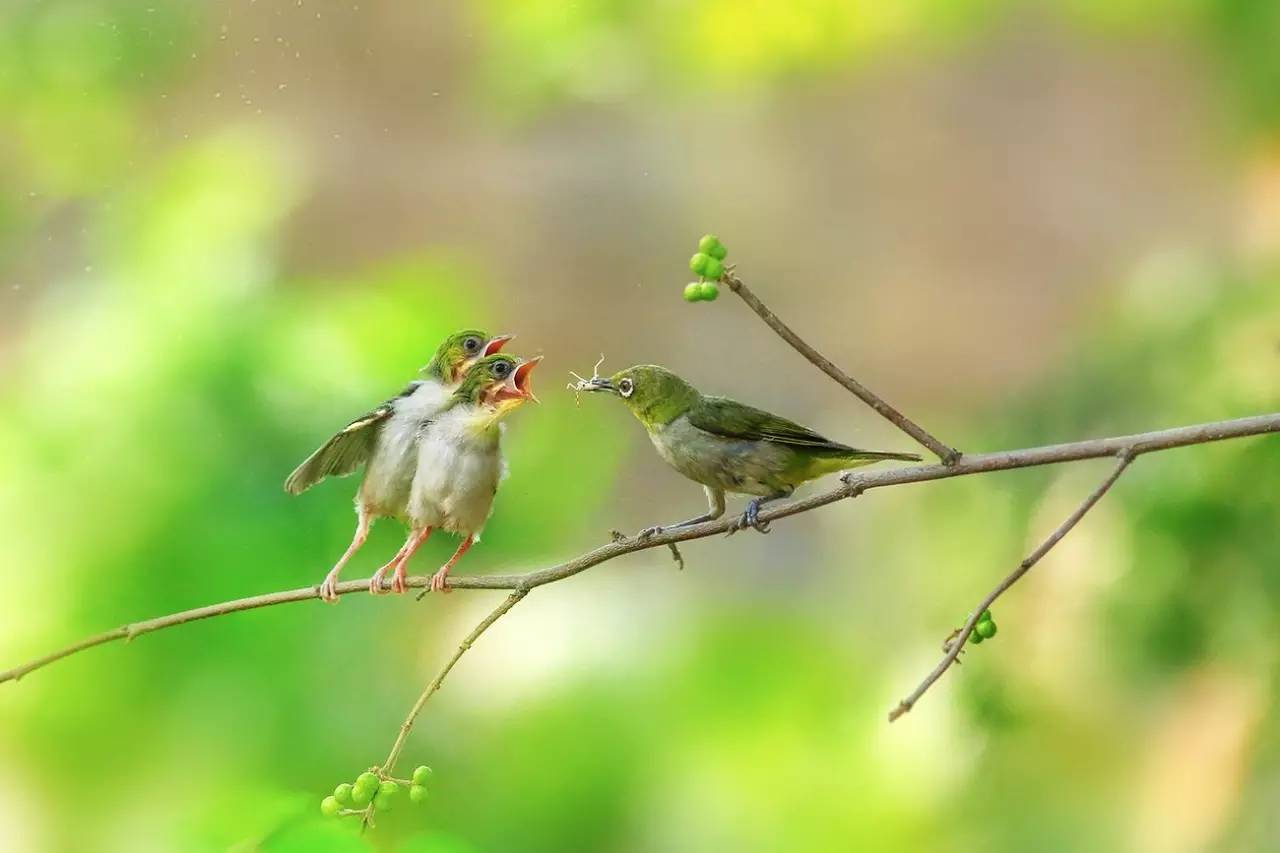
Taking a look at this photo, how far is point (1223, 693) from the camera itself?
140 cm

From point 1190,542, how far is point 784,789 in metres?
0.45

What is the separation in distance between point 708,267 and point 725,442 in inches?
5.9

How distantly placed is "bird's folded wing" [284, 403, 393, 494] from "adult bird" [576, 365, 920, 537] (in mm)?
105

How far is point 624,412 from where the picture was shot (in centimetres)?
102

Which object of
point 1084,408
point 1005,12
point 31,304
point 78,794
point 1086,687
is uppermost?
point 1005,12

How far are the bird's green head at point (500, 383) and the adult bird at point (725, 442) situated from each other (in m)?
0.04

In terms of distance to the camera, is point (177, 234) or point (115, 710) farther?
point (177, 234)

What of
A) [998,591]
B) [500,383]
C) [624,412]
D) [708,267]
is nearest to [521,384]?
[500,383]

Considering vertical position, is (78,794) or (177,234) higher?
(177,234)

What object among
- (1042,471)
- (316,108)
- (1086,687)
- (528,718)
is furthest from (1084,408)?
(316,108)

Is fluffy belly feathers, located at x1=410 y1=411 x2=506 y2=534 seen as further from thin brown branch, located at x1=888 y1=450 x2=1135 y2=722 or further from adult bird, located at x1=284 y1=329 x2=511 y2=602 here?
thin brown branch, located at x1=888 y1=450 x2=1135 y2=722

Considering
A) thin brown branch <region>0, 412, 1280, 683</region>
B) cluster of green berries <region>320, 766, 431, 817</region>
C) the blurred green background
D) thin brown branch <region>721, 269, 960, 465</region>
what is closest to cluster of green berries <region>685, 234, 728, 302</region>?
thin brown branch <region>721, 269, 960, 465</region>

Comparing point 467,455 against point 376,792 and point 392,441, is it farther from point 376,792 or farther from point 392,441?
point 376,792

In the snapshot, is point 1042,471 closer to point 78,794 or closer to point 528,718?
point 528,718
